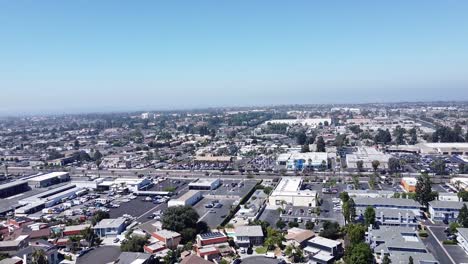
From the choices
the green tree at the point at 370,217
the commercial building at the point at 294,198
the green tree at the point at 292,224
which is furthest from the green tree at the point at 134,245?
the green tree at the point at 370,217

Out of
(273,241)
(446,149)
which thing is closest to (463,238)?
(273,241)

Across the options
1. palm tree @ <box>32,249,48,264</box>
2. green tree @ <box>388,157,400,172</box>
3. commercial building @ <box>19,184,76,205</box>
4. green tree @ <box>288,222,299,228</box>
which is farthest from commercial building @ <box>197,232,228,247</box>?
green tree @ <box>388,157,400,172</box>

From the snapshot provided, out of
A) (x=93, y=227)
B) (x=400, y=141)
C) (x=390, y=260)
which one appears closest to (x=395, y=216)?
(x=390, y=260)

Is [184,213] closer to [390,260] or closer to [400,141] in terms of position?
[390,260]

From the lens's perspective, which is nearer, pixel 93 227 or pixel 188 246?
pixel 188 246

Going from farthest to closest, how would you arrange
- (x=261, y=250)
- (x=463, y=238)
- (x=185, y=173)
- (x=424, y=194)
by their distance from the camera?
(x=185, y=173) < (x=424, y=194) < (x=261, y=250) < (x=463, y=238)

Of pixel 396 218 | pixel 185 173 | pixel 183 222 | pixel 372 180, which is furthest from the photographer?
pixel 185 173

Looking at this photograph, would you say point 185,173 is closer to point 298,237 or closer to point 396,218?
point 298,237
